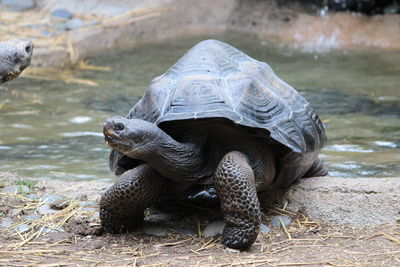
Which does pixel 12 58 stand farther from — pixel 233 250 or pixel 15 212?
pixel 233 250

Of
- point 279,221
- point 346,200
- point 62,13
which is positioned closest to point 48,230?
point 279,221

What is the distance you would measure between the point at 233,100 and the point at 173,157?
46cm

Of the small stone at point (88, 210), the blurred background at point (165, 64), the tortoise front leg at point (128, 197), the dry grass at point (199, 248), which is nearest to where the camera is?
the dry grass at point (199, 248)

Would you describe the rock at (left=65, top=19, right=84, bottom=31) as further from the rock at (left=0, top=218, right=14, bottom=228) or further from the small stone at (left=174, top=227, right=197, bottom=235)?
the small stone at (left=174, top=227, right=197, bottom=235)

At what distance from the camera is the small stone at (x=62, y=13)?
483 inches

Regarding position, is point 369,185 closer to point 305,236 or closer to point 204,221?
point 305,236

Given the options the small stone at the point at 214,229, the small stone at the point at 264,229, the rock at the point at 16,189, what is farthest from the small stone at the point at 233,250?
the rock at the point at 16,189

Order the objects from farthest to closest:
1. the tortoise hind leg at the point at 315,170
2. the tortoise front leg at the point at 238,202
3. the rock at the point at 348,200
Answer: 1. the tortoise hind leg at the point at 315,170
2. the rock at the point at 348,200
3. the tortoise front leg at the point at 238,202

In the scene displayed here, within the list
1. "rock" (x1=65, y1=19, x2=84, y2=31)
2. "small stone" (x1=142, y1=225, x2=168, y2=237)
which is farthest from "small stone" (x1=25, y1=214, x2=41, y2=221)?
"rock" (x1=65, y1=19, x2=84, y2=31)

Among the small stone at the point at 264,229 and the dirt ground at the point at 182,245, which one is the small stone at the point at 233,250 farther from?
the small stone at the point at 264,229

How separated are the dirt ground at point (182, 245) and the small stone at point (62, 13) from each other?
347 inches

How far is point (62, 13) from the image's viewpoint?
40.7ft

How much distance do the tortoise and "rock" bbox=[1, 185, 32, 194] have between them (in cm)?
72

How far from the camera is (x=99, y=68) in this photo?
9648 mm
